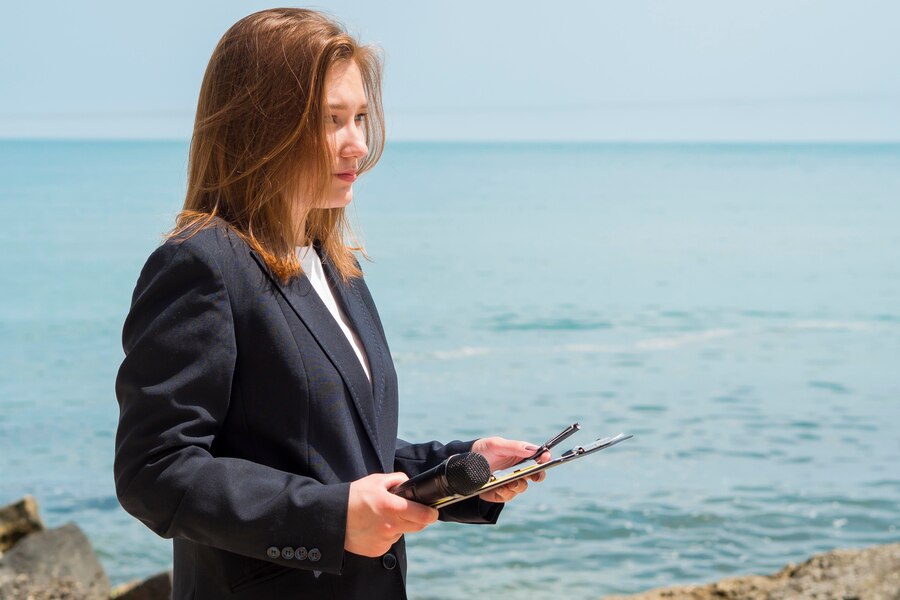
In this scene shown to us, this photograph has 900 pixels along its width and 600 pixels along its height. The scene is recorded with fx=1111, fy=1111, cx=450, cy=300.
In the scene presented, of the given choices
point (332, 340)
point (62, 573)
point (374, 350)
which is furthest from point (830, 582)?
point (62, 573)

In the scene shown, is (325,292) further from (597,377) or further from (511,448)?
(597,377)

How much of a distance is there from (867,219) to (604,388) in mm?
33104

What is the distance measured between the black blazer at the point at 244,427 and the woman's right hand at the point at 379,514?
2 cm

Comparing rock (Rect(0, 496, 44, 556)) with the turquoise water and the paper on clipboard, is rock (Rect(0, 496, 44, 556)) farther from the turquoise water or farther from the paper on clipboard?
the paper on clipboard

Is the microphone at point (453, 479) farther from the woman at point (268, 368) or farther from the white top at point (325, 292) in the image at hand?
the white top at point (325, 292)

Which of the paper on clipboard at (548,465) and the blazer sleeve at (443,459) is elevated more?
the paper on clipboard at (548,465)

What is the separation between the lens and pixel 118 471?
162 centimetres

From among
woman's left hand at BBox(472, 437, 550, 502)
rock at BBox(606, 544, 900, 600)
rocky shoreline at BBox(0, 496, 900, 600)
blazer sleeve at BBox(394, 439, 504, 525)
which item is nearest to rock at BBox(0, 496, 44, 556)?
rocky shoreline at BBox(0, 496, 900, 600)

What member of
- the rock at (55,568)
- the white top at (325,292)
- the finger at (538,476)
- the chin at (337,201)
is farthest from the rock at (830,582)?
the rock at (55,568)

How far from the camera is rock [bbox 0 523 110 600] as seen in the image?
Answer: 533cm

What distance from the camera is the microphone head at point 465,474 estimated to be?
1.51 m

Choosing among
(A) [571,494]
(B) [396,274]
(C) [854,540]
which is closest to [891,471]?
(C) [854,540]

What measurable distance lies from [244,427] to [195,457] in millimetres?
137

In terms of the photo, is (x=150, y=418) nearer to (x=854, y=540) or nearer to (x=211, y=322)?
(x=211, y=322)
